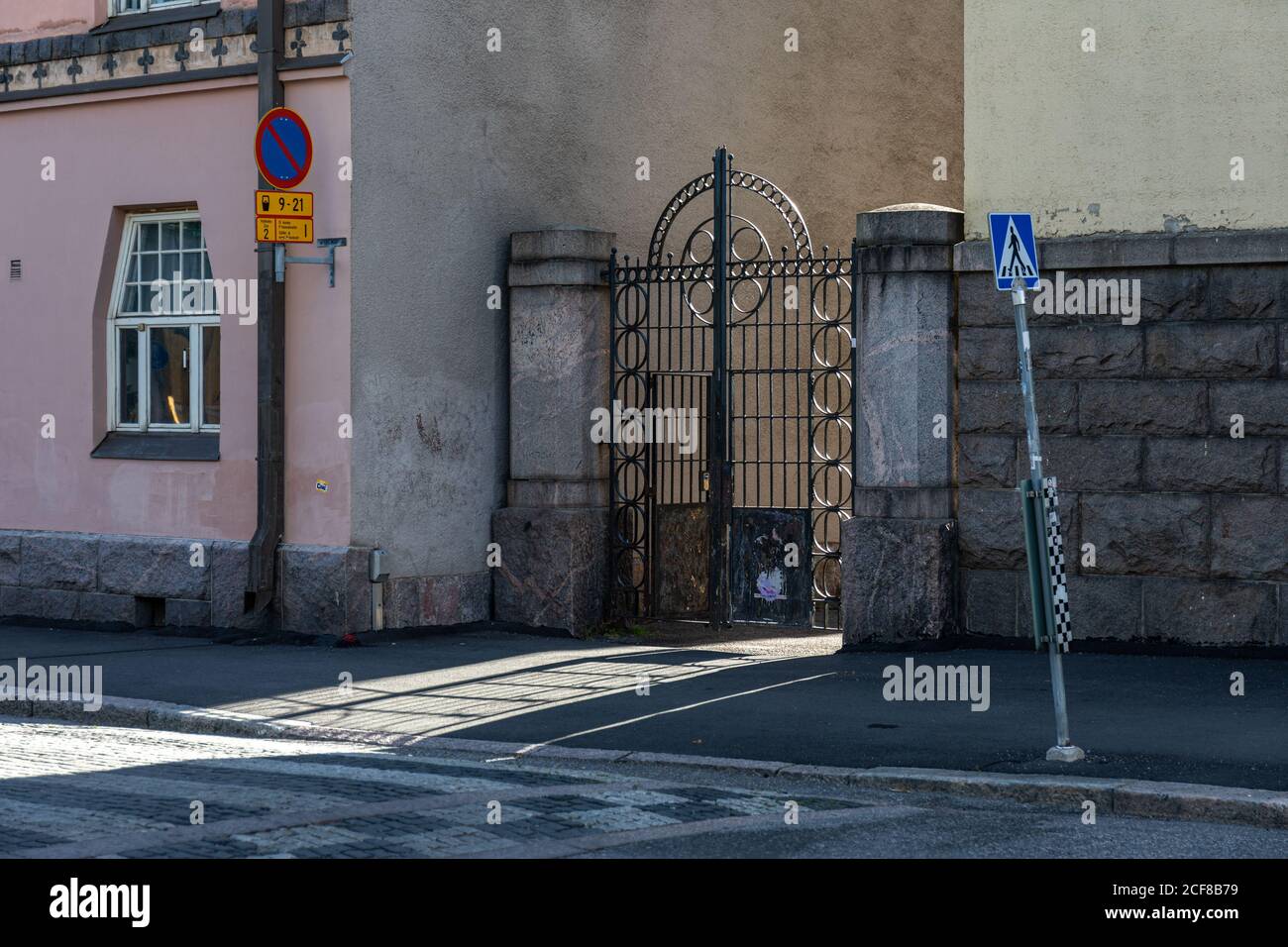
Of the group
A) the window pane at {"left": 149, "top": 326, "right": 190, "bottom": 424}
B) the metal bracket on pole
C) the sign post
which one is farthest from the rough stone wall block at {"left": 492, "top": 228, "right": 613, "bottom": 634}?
the sign post

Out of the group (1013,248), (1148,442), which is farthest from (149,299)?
(1013,248)

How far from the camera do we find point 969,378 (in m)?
13.9

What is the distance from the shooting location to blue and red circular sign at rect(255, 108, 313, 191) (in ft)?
46.9

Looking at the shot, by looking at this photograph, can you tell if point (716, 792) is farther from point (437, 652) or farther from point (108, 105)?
point (108, 105)

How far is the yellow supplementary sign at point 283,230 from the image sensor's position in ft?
47.0

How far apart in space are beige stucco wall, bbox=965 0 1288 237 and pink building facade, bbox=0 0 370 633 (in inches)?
196

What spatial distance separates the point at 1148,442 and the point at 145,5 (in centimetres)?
909

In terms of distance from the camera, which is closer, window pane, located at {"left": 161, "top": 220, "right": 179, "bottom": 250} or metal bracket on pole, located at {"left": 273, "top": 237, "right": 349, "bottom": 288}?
metal bracket on pole, located at {"left": 273, "top": 237, "right": 349, "bottom": 288}

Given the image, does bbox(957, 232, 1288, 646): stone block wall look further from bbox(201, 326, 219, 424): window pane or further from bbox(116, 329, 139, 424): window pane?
bbox(116, 329, 139, 424): window pane
